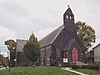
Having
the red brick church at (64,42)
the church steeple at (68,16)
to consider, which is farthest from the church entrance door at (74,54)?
the church steeple at (68,16)

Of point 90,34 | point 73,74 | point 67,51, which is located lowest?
point 73,74

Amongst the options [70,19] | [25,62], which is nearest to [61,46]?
[70,19]

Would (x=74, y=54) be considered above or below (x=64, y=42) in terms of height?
below

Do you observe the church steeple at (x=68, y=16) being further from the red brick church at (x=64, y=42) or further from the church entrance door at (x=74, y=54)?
the church entrance door at (x=74, y=54)

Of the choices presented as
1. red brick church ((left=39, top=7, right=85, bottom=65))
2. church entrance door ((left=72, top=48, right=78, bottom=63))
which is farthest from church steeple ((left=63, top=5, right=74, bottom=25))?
church entrance door ((left=72, top=48, right=78, bottom=63))

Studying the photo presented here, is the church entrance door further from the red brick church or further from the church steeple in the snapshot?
the church steeple

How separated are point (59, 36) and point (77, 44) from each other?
548cm

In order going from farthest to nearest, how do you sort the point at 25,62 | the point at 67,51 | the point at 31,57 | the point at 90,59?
the point at 25,62, the point at 90,59, the point at 67,51, the point at 31,57

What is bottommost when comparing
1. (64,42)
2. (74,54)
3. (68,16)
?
(74,54)

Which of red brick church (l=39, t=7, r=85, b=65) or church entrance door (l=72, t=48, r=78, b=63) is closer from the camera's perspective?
church entrance door (l=72, t=48, r=78, b=63)

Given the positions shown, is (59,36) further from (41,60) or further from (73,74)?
(73,74)

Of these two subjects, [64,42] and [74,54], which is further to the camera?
[64,42]

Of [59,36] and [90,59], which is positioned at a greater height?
[59,36]

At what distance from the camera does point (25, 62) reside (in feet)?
281
